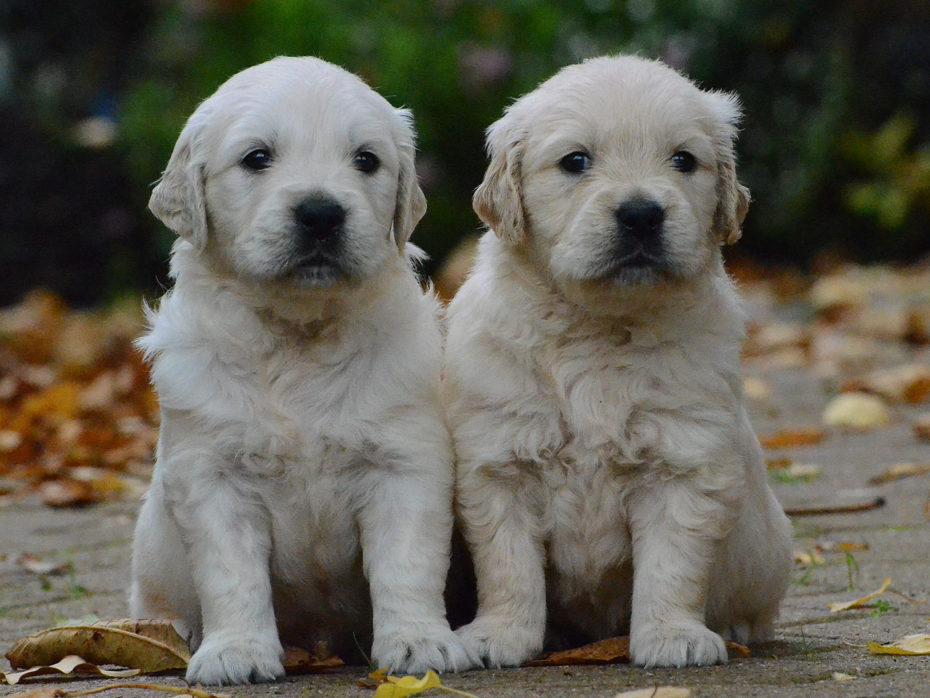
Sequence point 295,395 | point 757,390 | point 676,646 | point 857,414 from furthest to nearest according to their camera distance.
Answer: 1. point 757,390
2. point 857,414
3. point 295,395
4. point 676,646

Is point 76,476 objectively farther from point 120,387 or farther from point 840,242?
point 840,242

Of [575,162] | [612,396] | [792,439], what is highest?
[575,162]

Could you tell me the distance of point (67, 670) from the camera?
3.29 m

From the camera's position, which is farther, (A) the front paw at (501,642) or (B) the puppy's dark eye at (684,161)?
(B) the puppy's dark eye at (684,161)

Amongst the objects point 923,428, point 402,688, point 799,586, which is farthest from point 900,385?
point 402,688

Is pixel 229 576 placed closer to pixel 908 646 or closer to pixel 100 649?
pixel 100 649

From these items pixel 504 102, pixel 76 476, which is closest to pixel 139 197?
pixel 504 102

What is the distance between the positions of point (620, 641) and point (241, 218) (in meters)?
1.44

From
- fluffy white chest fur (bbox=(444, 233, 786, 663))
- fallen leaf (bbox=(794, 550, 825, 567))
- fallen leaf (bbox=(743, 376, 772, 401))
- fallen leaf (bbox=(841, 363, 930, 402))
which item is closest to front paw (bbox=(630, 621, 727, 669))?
fluffy white chest fur (bbox=(444, 233, 786, 663))

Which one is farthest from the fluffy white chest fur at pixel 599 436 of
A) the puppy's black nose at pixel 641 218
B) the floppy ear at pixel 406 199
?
the floppy ear at pixel 406 199

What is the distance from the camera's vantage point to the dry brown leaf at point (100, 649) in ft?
11.0

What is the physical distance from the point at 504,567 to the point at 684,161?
3.77ft

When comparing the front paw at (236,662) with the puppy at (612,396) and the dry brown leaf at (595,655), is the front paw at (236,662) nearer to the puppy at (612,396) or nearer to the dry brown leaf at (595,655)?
the puppy at (612,396)

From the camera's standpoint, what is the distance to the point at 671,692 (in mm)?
2799
